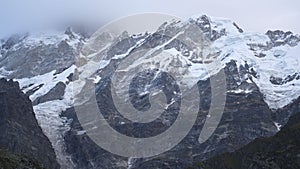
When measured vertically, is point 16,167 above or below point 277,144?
above

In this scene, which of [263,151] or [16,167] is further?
[263,151]

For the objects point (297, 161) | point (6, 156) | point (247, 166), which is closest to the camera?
point (6, 156)

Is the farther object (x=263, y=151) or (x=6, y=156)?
(x=263, y=151)

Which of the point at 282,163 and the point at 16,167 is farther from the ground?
the point at 16,167

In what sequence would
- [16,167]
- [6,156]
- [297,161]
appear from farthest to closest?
[297,161] → [6,156] → [16,167]

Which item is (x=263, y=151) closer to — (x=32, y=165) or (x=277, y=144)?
(x=277, y=144)

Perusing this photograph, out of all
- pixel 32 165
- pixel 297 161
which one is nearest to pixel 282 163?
pixel 297 161

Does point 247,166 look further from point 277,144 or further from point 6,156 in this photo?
point 6,156

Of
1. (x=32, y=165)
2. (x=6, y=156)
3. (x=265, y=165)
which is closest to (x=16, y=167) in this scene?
(x=32, y=165)

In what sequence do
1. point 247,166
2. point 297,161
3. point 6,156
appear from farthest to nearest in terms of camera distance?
1. point 247,166
2. point 297,161
3. point 6,156
